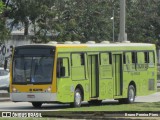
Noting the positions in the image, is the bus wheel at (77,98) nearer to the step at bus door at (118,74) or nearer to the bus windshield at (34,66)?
the bus windshield at (34,66)

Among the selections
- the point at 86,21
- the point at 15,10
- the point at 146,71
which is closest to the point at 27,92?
the point at 146,71

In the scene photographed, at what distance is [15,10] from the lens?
52000 millimetres

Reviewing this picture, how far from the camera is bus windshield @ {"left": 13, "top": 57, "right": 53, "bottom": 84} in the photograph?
28.4 meters

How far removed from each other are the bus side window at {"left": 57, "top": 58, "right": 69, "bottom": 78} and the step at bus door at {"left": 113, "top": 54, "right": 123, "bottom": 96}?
376cm

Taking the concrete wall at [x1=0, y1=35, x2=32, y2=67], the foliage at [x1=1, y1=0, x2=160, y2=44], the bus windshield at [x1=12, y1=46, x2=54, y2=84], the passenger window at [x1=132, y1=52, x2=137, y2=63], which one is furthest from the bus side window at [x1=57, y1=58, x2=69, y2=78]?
the foliage at [x1=1, y1=0, x2=160, y2=44]

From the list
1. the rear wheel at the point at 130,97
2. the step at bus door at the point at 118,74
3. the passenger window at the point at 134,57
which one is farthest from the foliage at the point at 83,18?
the step at bus door at the point at 118,74

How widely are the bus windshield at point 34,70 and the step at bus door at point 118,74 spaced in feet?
15.1

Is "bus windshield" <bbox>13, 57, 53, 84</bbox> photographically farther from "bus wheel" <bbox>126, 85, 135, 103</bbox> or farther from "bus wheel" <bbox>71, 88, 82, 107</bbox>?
"bus wheel" <bbox>126, 85, 135, 103</bbox>

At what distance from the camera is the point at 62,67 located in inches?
1121

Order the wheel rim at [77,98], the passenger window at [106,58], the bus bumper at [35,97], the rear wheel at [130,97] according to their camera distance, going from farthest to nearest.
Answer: the rear wheel at [130,97], the passenger window at [106,58], the wheel rim at [77,98], the bus bumper at [35,97]

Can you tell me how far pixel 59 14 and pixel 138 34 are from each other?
1216 cm

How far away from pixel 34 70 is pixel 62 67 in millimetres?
1152

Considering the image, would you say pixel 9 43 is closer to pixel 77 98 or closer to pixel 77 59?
pixel 77 59

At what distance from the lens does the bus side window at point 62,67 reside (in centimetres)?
2845
